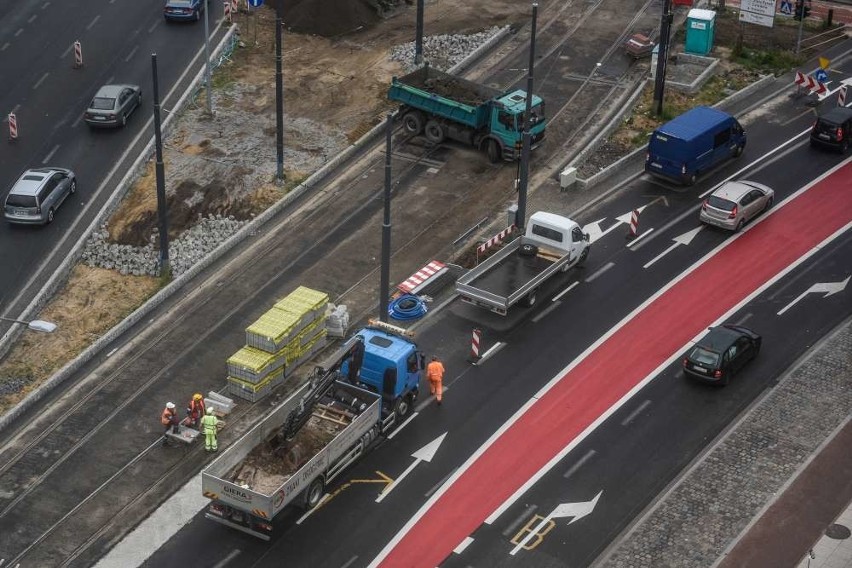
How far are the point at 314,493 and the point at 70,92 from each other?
33.3 meters

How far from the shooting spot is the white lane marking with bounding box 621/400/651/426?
43.4 meters

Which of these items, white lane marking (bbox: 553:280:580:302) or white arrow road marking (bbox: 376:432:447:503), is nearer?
white arrow road marking (bbox: 376:432:447:503)

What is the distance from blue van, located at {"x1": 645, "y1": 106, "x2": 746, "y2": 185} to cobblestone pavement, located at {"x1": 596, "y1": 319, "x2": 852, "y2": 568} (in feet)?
40.1

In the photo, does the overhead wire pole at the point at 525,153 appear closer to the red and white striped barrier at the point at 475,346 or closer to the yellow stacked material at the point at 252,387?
the red and white striped barrier at the point at 475,346

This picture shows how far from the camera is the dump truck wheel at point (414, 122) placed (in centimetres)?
6072

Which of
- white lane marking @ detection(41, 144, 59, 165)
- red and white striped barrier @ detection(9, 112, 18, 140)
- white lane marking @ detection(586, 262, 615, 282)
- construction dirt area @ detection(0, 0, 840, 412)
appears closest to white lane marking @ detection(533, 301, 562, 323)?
white lane marking @ detection(586, 262, 615, 282)

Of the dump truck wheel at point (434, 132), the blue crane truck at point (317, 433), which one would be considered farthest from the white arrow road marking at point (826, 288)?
the dump truck wheel at point (434, 132)

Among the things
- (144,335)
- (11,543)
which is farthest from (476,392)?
(11,543)

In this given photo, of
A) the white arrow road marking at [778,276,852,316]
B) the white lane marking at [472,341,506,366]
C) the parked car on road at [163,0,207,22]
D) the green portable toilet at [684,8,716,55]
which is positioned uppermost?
the green portable toilet at [684,8,716,55]

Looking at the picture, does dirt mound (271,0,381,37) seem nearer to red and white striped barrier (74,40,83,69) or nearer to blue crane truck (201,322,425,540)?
red and white striped barrier (74,40,83,69)

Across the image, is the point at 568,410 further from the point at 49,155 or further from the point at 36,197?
the point at 49,155

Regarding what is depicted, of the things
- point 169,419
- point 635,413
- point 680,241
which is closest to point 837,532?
point 635,413

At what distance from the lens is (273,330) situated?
1754 inches

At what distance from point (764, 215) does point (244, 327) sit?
2202 cm
